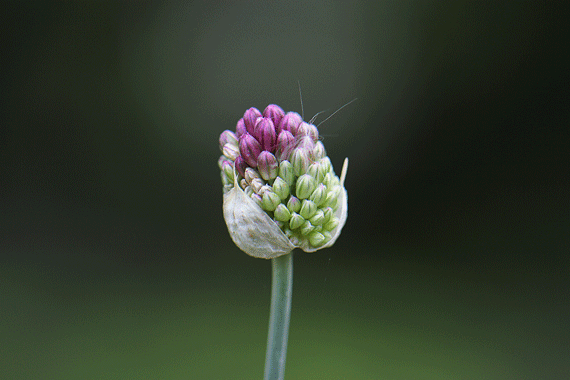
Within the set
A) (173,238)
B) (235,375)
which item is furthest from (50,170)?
(235,375)

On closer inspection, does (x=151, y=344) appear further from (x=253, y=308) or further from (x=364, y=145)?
(x=364, y=145)

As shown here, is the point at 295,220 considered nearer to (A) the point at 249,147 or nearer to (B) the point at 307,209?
(B) the point at 307,209

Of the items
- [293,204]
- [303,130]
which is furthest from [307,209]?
[303,130]

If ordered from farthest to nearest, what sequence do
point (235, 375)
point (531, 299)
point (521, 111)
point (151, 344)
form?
point (521, 111)
point (531, 299)
point (151, 344)
point (235, 375)

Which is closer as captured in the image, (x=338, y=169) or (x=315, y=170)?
(x=315, y=170)

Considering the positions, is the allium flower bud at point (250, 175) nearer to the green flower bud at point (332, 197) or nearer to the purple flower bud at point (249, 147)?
the purple flower bud at point (249, 147)

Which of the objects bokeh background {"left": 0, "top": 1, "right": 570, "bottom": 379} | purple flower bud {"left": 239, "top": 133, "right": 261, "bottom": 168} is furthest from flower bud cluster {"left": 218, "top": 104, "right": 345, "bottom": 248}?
bokeh background {"left": 0, "top": 1, "right": 570, "bottom": 379}
